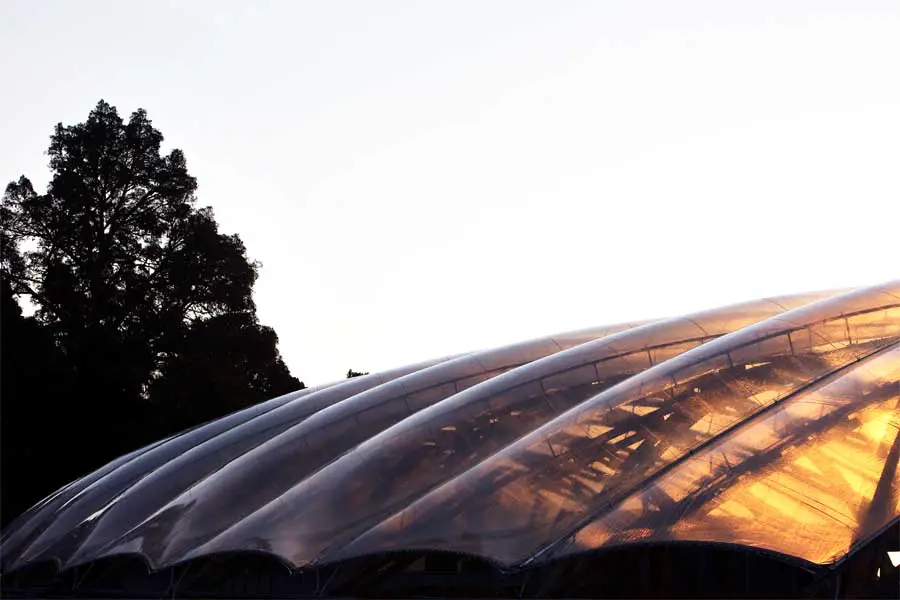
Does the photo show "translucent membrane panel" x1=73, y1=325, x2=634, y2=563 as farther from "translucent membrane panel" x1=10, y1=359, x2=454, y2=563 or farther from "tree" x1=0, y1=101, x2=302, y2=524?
"tree" x1=0, y1=101, x2=302, y2=524

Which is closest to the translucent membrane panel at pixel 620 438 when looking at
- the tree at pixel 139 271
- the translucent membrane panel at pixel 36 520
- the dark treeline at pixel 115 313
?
the translucent membrane panel at pixel 36 520

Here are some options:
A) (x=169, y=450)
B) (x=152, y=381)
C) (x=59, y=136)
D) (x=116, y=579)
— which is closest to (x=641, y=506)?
(x=116, y=579)

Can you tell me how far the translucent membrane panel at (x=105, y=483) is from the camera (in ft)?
88.3

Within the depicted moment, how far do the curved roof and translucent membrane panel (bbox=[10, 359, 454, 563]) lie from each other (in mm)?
93

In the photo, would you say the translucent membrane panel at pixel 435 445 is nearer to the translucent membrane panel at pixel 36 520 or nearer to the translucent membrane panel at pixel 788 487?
the translucent membrane panel at pixel 788 487

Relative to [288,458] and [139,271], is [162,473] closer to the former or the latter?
[288,458]

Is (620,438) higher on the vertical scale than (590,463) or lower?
higher

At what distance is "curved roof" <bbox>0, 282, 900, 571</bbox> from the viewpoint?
16391 millimetres

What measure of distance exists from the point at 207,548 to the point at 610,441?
21.6ft

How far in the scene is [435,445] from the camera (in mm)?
20469

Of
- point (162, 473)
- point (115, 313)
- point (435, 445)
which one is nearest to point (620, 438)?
point (435, 445)

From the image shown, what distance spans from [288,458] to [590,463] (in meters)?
7.03

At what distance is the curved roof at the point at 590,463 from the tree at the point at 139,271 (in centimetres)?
2351

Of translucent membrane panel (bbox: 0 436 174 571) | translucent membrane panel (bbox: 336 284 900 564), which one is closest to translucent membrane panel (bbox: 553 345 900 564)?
translucent membrane panel (bbox: 336 284 900 564)
